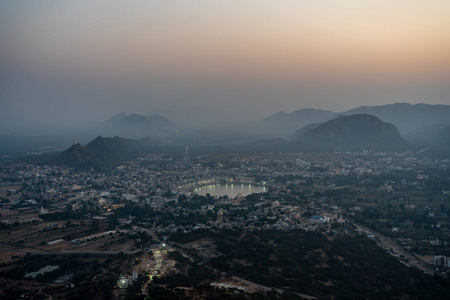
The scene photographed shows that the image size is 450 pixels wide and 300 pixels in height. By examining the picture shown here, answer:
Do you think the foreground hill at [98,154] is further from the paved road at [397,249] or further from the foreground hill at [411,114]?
the foreground hill at [411,114]

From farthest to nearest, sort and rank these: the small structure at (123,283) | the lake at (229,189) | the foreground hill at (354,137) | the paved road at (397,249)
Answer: the foreground hill at (354,137), the lake at (229,189), the paved road at (397,249), the small structure at (123,283)

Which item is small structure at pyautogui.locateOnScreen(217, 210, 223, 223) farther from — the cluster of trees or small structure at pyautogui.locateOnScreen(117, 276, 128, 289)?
small structure at pyautogui.locateOnScreen(117, 276, 128, 289)

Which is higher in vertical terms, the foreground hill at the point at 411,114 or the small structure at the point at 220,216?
the foreground hill at the point at 411,114

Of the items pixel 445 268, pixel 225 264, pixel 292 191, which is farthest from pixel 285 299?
pixel 292 191

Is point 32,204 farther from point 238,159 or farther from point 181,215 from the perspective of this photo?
point 238,159

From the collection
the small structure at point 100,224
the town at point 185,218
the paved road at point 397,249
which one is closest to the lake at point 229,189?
the town at point 185,218

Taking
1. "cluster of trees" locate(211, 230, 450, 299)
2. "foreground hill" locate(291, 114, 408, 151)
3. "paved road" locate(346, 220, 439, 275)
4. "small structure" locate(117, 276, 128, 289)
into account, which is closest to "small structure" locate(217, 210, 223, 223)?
"cluster of trees" locate(211, 230, 450, 299)

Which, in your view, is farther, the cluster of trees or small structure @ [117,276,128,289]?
the cluster of trees
